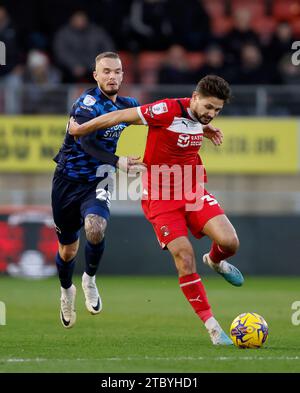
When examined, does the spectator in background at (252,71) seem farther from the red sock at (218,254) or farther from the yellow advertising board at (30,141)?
the red sock at (218,254)

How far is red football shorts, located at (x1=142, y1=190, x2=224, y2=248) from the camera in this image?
945 cm

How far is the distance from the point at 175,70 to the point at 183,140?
31.1 ft

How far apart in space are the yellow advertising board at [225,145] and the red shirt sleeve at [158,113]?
338 inches

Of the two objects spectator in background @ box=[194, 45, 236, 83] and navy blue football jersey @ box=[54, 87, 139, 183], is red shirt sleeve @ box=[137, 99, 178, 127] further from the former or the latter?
spectator in background @ box=[194, 45, 236, 83]

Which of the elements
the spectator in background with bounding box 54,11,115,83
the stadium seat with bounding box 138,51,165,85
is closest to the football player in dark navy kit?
the spectator in background with bounding box 54,11,115,83

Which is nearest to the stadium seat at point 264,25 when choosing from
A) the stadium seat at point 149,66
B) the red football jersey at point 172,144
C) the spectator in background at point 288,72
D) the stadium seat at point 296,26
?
the stadium seat at point 296,26

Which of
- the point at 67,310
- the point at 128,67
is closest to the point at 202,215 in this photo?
the point at 67,310

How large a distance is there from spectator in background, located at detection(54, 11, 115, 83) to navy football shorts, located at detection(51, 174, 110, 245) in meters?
8.40

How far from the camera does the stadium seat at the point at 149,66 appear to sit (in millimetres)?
19688

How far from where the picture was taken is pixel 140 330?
10844mm

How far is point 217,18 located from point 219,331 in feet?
43.4

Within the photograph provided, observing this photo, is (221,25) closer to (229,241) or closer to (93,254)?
(93,254)
